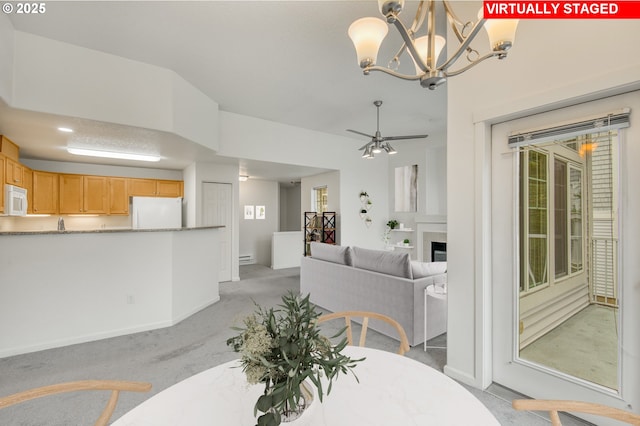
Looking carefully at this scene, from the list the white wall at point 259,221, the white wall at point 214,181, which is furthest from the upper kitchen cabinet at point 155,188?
the white wall at point 259,221

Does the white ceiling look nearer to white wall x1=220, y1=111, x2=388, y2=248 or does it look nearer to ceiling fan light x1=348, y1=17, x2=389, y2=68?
white wall x1=220, y1=111, x2=388, y2=248

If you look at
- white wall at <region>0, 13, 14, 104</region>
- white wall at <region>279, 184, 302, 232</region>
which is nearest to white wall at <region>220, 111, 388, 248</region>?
white wall at <region>279, 184, 302, 232</region>

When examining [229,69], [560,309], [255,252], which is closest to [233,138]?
[229,69]

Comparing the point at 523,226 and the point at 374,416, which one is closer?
the point at 374,416

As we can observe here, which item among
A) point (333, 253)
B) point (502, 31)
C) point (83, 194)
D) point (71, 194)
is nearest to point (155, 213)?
point (83, 194)

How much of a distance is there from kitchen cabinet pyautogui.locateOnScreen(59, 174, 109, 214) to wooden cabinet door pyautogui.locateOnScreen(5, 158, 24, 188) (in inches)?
36.4

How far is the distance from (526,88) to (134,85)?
3.81 meters

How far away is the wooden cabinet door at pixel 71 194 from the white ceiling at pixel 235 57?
1.26 ft

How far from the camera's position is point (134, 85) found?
10.6 feet

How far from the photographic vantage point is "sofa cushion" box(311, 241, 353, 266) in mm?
3785

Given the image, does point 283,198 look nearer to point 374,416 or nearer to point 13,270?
point 13,270

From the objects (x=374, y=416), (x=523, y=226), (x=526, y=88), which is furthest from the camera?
(x=523, y=226)

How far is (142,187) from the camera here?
19.0 feet

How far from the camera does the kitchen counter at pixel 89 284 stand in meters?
2.86
